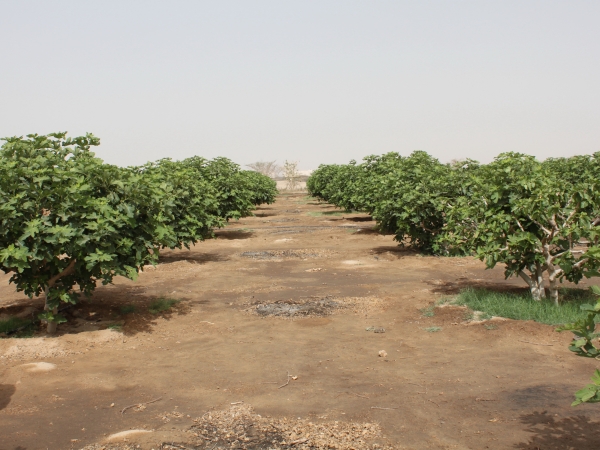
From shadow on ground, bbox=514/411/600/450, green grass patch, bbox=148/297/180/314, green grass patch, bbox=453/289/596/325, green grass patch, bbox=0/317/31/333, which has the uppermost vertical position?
green grass patch, bbox=453/289/596/325

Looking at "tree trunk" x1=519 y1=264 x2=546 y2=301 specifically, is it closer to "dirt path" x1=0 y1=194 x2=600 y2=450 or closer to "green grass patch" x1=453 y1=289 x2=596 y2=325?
"green grass patch" x1=453 y1=289 x2=596 y2=325

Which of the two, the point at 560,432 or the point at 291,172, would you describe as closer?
the point at 560,432

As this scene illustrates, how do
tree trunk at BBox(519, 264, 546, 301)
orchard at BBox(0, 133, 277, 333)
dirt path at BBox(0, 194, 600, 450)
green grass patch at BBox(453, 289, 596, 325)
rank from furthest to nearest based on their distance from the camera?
tree trunk at BBox(519, 264, 546, 301) < green grass patch at BBox(453, 289, 596, 325) < orchard at BBox(0, 133, 277, 333) < dirt path at BBox(0, 194, 600, 450)

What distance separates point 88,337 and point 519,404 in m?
5.64

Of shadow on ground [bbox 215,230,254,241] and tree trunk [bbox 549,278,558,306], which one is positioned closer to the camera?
tree trunk [bbox 549,278,558,306]

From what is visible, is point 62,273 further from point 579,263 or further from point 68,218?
point 579,263

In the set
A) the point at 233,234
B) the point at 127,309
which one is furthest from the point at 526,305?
the point at 233,234

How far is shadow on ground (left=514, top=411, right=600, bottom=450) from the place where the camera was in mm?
4688

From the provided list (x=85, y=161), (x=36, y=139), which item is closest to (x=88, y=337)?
(x=85, y=161)

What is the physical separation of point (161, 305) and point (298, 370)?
4.11 m

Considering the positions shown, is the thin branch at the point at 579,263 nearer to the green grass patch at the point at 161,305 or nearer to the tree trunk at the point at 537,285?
the tree trunk at the point at 537,285

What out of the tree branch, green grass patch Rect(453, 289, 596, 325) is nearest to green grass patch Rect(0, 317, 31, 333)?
the tree branch

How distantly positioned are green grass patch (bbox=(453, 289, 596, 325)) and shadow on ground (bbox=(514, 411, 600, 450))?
2913 millimetres

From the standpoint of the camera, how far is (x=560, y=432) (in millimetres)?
4938
